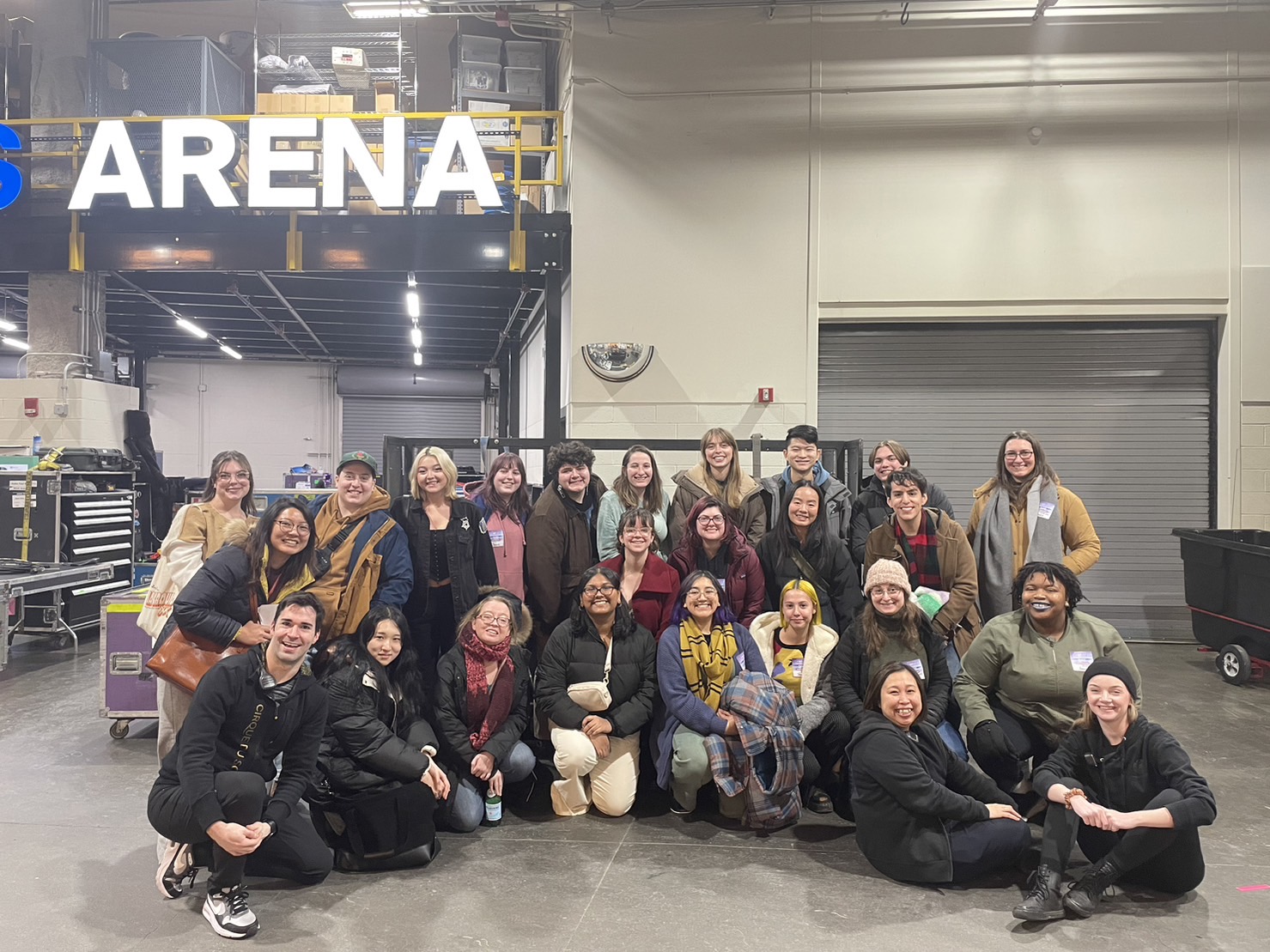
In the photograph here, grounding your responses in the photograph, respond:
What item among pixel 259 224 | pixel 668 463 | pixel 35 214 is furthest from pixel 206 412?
pixel 668 463

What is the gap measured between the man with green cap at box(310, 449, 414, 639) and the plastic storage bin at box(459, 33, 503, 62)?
6668mm

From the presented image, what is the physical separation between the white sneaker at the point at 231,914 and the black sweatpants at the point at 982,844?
7.41 feet

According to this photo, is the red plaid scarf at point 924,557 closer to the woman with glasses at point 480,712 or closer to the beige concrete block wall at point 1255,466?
the woman with glasses at point 480,712

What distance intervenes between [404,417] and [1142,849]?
16620 mm

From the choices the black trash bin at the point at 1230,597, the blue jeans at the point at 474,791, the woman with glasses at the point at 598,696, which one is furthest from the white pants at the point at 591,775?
the black trash bin at the point at 1230,597

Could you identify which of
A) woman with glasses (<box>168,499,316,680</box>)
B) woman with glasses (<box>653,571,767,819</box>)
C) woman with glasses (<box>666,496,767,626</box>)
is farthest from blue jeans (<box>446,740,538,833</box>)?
woman with glasses (<box>666,496,767,626</box>)

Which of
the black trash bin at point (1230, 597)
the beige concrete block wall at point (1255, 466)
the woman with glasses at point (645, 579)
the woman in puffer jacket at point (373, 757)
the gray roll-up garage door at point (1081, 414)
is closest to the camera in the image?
the woman in puffer jacket at point (373, 757)

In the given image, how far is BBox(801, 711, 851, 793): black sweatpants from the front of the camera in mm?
3547

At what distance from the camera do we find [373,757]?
3.08 meters

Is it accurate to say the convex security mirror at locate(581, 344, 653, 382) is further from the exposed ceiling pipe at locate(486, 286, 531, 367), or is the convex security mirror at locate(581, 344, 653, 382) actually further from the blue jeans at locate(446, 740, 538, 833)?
the blue jeans at locate(446, 740, 538, 833)

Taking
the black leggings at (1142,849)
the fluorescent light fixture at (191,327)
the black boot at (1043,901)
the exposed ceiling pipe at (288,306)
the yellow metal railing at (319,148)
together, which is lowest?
the black boot at (1043,901)

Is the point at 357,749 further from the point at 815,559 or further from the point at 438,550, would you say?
the point at 815,559

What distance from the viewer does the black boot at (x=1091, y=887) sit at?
2.68 meters

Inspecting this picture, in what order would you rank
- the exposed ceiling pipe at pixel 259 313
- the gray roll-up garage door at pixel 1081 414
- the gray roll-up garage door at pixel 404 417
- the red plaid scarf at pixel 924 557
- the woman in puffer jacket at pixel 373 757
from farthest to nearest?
Result: the gray roll-up garage door at pixel 404 417 → the exposed ceiling pipe at pixel 259 313 → the gray roll-up garage door at pixel 1081 414 → the red plaid scarf at pixel 924 557 → the woman in puffer jacket at pixel 373 757
